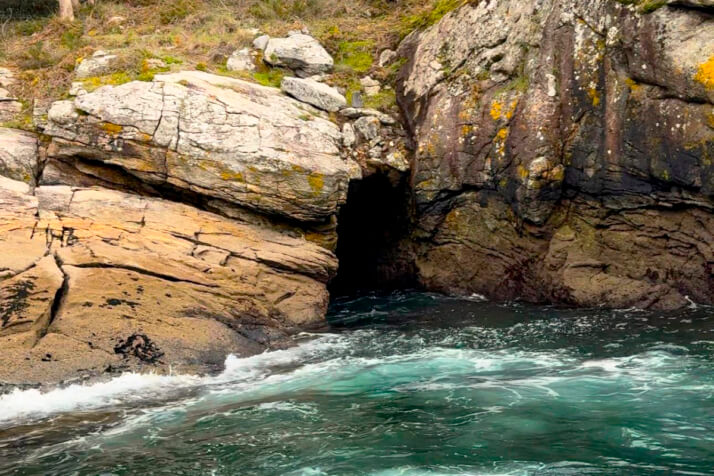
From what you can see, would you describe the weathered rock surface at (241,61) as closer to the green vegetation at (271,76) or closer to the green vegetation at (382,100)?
the green vegetation at (271,76)

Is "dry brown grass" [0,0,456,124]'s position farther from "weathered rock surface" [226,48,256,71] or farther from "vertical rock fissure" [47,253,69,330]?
"vertical rock fissure" [47,253,69,330]

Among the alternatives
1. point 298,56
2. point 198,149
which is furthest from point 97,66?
point 298,56

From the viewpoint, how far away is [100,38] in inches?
758

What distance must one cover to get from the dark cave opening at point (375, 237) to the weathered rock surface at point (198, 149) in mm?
2408

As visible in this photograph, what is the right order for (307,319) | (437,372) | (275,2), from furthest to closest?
1. (275,2)
2. (307,319)
3. (437,372)

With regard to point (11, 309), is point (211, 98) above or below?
above

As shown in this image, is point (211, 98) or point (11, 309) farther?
point (211, 98)

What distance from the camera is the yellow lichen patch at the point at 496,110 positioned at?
15.6m

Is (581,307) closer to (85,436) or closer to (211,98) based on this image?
(211,98)

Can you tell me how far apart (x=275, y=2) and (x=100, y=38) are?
5.92 m

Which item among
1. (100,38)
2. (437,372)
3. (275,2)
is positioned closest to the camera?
(437,372)

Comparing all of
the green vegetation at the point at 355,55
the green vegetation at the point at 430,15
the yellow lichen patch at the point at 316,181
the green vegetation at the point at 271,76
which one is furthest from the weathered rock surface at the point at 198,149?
Answer: the green vegetation at the point at 430,15

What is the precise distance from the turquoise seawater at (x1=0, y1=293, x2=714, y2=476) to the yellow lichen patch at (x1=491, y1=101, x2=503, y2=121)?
522 cm

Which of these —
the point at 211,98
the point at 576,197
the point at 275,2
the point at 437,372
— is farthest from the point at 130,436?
the point at 275,2
